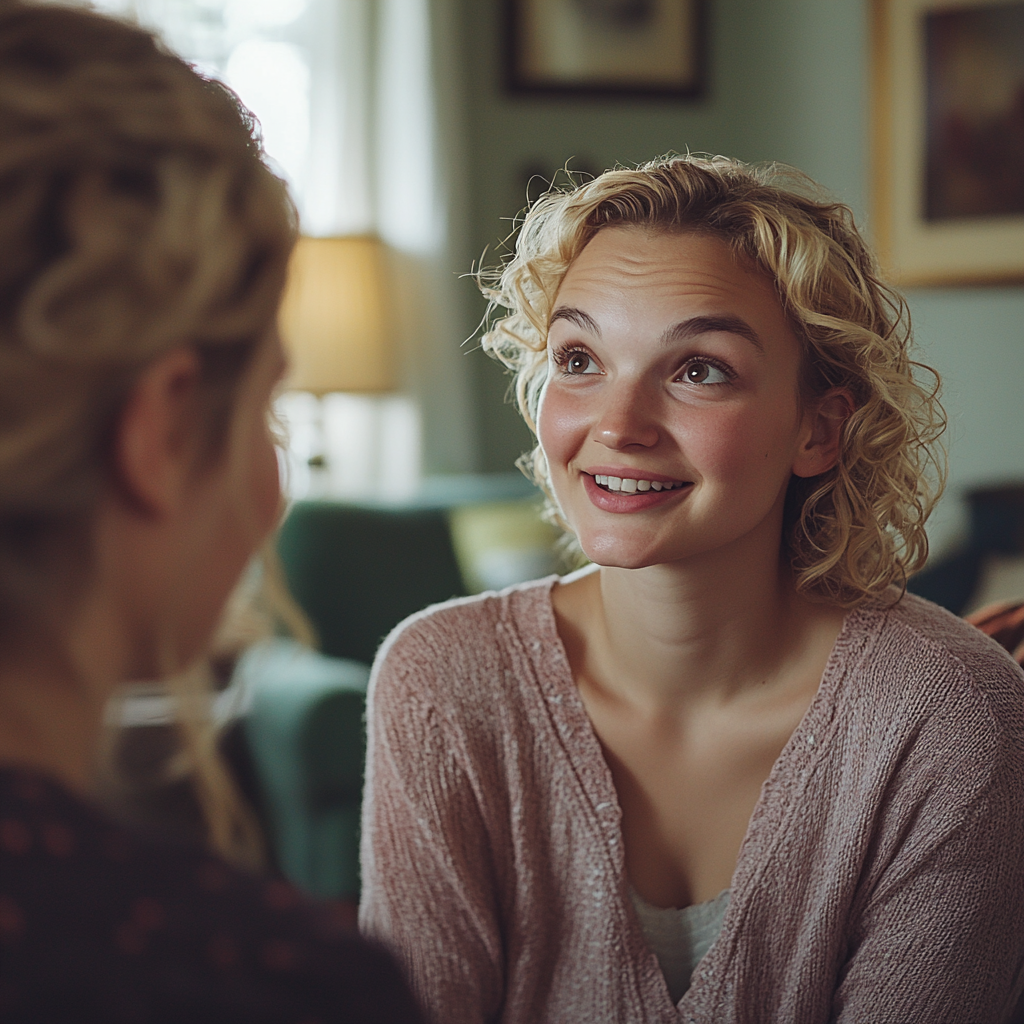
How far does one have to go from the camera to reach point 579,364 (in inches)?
48.7

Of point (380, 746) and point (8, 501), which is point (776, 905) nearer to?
point (380, 746)

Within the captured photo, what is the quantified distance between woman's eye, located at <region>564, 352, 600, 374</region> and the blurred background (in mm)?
1679

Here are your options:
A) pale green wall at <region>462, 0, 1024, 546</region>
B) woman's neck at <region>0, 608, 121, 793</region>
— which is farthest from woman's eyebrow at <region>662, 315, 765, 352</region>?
pale green wall at <region>462, 0, 1024, 546</region>

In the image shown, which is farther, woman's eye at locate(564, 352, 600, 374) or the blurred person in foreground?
woman's eye at locate(564, 352, 600, 374)

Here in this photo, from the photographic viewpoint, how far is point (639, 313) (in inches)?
46.5

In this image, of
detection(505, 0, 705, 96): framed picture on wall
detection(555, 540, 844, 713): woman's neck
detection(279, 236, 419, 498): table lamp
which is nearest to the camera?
detection(555, 540, 844, 713): woman's neck

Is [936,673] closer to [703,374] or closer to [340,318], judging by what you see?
[703,374]

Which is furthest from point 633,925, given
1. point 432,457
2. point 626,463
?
point 432,457

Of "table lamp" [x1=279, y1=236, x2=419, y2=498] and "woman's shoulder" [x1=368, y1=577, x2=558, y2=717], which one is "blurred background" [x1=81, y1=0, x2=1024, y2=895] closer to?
"table lamp" [x1=279, y1=236, x2=419, y2=498]

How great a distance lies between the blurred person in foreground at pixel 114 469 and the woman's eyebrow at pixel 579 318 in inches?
24.2

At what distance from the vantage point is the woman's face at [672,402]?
1.16m

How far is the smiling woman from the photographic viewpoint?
1167 millimetres

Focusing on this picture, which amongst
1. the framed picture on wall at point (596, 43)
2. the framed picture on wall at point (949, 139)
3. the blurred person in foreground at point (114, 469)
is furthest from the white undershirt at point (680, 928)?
the framed picture on wall at point (596, 43)

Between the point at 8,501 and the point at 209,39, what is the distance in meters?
3.52
